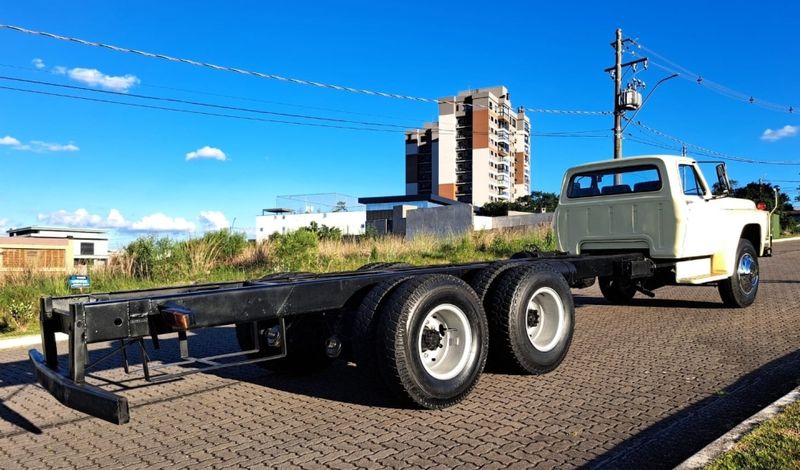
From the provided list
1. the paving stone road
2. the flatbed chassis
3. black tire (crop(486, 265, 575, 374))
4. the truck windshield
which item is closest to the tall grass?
the paving stone road

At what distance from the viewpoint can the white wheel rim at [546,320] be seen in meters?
5.61

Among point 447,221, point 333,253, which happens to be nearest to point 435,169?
point 447,221

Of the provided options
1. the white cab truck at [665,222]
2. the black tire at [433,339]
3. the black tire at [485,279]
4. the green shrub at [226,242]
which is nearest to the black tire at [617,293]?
the white cab truck at [665,222]

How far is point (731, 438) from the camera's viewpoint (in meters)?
3.53

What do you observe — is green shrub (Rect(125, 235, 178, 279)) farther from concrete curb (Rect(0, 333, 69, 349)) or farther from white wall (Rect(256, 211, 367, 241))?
white wall (Rect(256, 211, 367, 241))

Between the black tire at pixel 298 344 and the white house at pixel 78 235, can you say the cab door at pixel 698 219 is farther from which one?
the white house at pixel 78 235

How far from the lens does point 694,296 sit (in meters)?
11.1

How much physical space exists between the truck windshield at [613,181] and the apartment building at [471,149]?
11218cm

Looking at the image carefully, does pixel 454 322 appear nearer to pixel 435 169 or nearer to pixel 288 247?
pixel 288 247

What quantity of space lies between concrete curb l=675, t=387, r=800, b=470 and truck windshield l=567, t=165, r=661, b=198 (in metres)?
4.53

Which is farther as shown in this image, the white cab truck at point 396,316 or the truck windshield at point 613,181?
the truck windshield at point 613,181

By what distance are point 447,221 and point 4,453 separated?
34.6m

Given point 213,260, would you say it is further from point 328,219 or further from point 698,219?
point 328,219

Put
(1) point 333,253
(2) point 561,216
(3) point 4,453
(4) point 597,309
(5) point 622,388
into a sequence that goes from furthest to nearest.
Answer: (1) point 333,253 → (4) point 597,309 → (2) point 561,216 → (5) point 622,388 → (3) point 4,453
